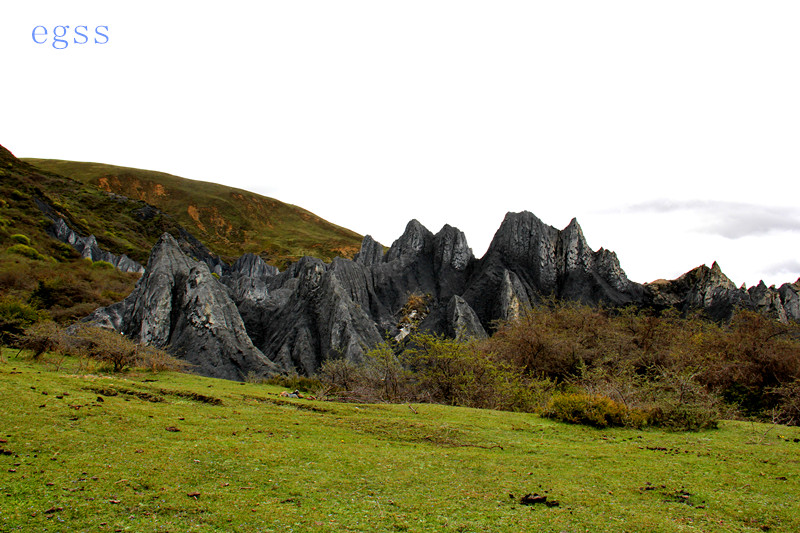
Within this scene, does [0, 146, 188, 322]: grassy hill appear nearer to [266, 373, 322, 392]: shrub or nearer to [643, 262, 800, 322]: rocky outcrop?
[266, 373, 322, 392]: shrub

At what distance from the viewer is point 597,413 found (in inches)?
542

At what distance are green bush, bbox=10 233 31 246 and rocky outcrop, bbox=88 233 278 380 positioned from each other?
3229 centimetres

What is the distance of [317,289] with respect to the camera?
46125 millimetres

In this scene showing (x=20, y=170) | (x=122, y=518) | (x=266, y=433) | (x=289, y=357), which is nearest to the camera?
(x=122, y=518)

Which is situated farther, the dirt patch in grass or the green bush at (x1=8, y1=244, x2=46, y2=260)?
the green bush at (x1=8, y1=244, x2=46, y2=260)

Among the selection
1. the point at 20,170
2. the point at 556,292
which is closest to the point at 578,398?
the point at 556,292

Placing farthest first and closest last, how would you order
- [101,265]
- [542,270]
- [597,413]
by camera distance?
[101,265] → [542,270] → [597,413]

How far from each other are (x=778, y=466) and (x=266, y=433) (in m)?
11.4

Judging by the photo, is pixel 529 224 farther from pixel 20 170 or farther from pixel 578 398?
pixel 20 170

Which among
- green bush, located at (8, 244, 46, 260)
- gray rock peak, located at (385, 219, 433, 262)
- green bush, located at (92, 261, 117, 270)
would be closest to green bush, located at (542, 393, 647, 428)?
gray rock peak, located at (385, 219, 433, 262)

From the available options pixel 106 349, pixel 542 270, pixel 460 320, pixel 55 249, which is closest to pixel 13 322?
pixel 106 349

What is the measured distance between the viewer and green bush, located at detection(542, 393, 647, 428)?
1375cm

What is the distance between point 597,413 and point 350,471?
905 cm

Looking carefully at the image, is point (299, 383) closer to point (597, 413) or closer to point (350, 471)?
point (597, 413)
